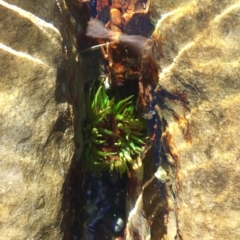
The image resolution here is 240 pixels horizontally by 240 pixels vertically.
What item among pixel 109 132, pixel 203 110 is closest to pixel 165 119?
pixel 203 110

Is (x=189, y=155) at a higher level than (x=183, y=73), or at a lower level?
lower

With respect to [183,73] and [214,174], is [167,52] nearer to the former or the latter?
[183,73]

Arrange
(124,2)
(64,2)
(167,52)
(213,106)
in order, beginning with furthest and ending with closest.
Result: (124,2), (64,2), (167,52), (213,106)

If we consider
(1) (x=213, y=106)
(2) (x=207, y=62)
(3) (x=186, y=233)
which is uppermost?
(2) (x=207, y=62)

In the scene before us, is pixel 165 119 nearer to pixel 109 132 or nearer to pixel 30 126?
pixel 109 132

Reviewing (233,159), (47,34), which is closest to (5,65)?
(47,34)

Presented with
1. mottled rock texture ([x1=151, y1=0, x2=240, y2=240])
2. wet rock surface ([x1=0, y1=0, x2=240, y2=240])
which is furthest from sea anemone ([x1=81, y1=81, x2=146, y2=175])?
mottled rock texture ([x1=151, y1=0, x2=240, y2=240])

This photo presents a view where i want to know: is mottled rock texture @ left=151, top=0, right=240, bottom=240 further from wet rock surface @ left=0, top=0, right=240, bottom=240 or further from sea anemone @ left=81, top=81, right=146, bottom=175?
sea anemone @ left=81, top=81, right=146, bottom=175

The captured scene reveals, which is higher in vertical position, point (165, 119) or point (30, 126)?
point (30, 126)
